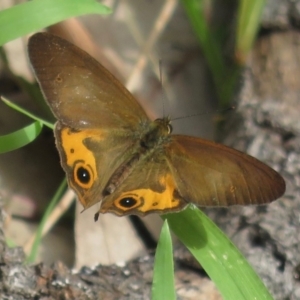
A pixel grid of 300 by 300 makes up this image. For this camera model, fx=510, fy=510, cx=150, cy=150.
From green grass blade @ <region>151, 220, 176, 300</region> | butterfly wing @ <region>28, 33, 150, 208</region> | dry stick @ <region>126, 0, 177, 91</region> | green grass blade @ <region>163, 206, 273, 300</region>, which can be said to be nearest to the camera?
green grass blade @ <region>151, 220, 176, 300</region>

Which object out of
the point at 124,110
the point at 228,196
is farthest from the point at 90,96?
the point at 228,196

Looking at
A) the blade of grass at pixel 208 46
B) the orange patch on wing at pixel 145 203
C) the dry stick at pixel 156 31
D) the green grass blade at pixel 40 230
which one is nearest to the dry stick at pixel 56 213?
the green grass blade at pixel 40 230

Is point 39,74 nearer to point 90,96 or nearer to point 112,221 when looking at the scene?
point 90,96

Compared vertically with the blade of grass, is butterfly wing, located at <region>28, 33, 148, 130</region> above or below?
below

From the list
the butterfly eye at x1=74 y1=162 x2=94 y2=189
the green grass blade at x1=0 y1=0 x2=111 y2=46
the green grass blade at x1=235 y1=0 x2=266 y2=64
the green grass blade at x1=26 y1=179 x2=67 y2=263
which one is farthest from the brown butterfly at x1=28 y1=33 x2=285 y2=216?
the green grass blade at x1=235 y1=0 x2=266 y2=64

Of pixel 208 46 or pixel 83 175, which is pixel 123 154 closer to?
pixel 83 175

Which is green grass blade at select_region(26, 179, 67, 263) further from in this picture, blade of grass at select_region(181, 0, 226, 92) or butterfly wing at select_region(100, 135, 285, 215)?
blade of grass at select_region(181, 0, 226, 92)
